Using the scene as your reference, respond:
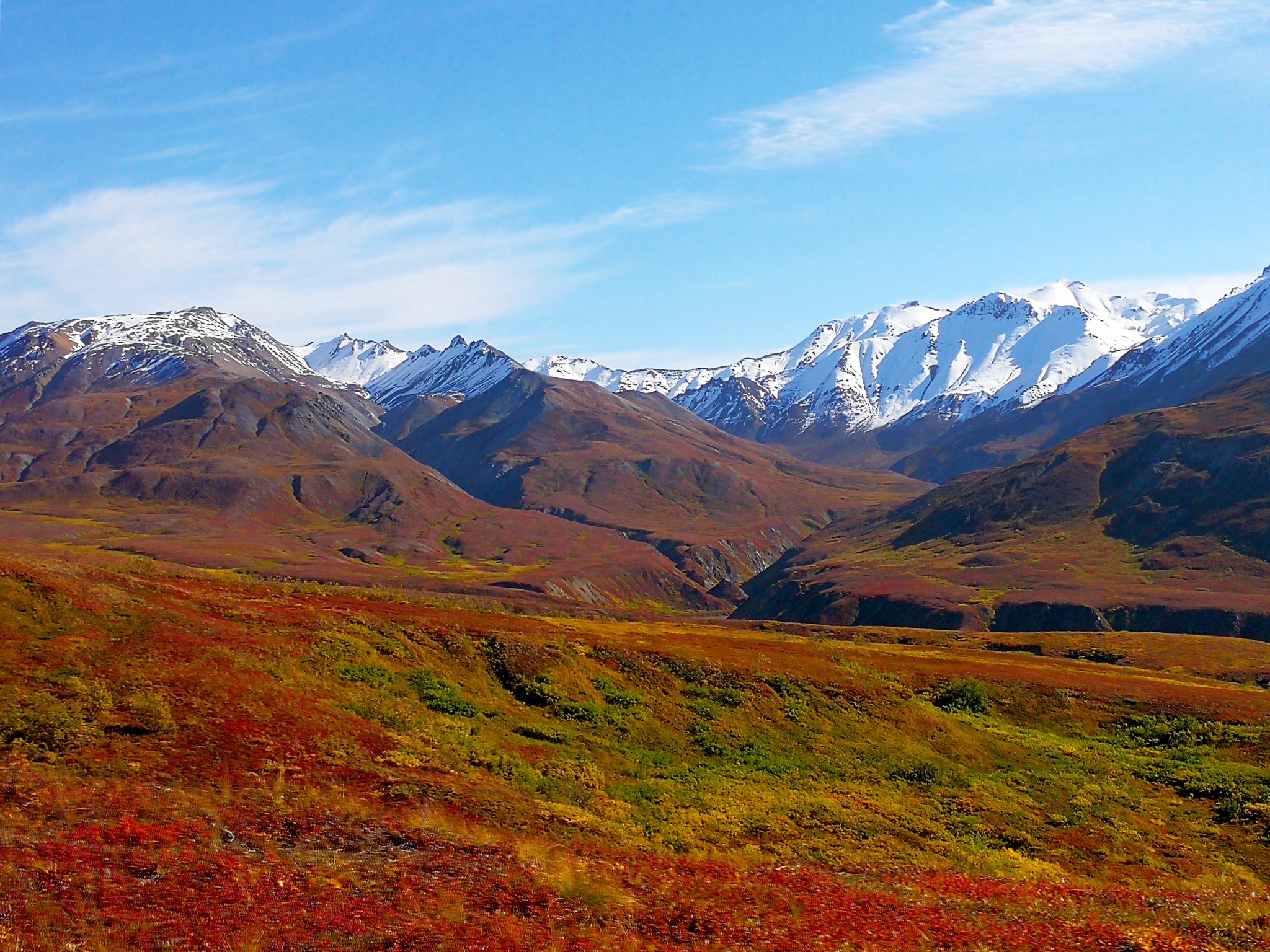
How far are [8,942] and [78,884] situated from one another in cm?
251

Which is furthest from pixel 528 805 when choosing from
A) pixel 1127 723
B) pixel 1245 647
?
pixel 1245 647

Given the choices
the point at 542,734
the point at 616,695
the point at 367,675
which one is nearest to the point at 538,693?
the point at 616,695

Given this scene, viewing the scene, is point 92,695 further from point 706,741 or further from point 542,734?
point 706,741

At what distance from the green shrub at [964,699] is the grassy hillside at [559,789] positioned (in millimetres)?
168

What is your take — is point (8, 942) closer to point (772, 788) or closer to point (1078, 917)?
point (1078, 917)

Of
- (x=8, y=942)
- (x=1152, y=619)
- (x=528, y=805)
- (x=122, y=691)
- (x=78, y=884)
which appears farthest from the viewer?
(x=1152, y=619)

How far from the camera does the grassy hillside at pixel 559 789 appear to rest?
65.1 feet

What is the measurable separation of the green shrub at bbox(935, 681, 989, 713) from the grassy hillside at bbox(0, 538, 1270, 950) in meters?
0.17

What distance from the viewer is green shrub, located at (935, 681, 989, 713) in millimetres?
51188

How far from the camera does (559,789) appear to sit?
101ft

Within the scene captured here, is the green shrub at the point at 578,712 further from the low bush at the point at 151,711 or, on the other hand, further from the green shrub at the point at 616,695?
the low bush at the point at 151,711

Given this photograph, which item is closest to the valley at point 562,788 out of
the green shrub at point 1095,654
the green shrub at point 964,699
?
the green shrub at point 964,699

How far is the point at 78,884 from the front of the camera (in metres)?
18.5

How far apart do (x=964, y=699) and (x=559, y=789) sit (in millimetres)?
28891
